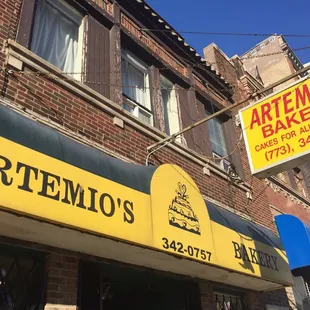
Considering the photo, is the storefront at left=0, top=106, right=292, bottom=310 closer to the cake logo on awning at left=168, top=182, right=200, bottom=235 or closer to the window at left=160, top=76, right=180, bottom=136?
the cake logo on awning at left=168, top=182, right=200, bottom=235

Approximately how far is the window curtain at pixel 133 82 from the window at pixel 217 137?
254 cm

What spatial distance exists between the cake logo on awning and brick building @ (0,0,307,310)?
2 centimetres

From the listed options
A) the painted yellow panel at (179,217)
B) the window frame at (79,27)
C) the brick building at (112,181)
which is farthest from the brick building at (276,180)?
the painted yellow panel at (179,217)

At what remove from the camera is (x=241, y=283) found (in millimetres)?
7004

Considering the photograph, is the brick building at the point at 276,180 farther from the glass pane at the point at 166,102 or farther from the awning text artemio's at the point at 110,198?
the awning text artemio's at the point at 110,198

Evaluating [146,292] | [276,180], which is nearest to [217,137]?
[276,180]

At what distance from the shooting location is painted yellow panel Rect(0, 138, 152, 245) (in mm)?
3457

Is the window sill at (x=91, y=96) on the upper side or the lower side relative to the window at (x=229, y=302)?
upper

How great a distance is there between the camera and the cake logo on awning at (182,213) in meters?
5.10

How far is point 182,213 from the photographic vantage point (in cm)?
529

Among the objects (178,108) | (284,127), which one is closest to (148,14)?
(178,108)

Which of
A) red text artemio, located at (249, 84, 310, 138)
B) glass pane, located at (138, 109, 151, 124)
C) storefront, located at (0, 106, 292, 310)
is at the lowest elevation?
storefront, located at (0, 106, 292, 310)

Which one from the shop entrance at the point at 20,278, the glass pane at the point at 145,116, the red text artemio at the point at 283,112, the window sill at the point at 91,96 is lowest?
the shop entrance at the point at 20,278

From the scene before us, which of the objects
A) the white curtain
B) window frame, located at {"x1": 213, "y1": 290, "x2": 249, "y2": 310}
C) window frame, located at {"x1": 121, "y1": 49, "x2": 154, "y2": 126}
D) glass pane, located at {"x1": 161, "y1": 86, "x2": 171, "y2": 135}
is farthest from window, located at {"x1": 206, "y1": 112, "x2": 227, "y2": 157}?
the white curtain
